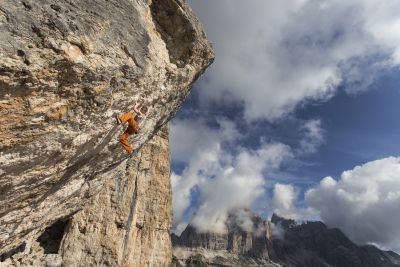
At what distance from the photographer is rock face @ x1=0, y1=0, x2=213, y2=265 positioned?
10.5 m

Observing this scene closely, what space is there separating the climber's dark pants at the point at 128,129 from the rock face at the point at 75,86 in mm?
412

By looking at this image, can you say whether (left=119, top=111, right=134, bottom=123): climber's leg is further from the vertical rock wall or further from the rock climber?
the vertical rock wall

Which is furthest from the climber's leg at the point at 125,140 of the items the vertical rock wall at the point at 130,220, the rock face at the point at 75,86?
the vertical rock wall at the point at 130,220

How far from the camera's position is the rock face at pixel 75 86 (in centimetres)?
1052

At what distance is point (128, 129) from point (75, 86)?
16.1 feet

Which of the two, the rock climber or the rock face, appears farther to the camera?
the rock climber

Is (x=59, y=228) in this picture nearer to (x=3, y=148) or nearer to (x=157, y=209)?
(x=157, y=209)

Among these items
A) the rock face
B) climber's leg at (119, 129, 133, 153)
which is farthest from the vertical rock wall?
the rock face

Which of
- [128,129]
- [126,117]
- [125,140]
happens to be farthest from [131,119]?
[125,140]

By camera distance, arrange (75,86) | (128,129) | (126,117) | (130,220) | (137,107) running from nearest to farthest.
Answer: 1. (75,86)
2. (126,117)
3. (137,107)
4. (128,129)
5. (130,220)

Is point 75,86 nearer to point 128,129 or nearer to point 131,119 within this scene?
point 131,119

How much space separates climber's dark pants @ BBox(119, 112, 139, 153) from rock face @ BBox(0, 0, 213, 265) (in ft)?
1.35

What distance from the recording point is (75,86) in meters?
12.1

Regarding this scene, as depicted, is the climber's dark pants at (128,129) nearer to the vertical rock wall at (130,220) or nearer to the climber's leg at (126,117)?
the climber's leg at (126,117)
